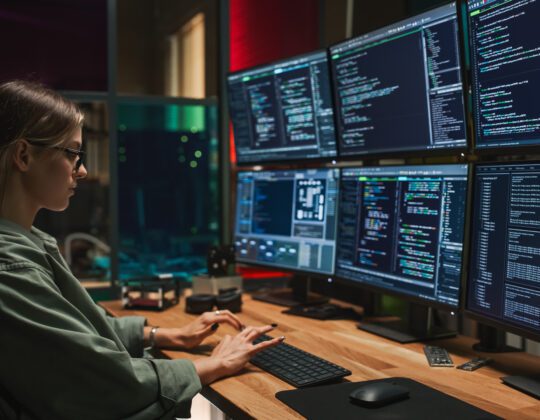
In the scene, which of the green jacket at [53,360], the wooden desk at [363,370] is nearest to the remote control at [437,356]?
the wooden desk at [363,370]

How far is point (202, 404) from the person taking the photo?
185 cm

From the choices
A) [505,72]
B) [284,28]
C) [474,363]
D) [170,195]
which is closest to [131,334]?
[474,363]

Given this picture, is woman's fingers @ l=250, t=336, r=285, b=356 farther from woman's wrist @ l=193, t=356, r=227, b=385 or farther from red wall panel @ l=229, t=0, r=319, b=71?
red wall panel @ l=229, t=0, r=319, b=71

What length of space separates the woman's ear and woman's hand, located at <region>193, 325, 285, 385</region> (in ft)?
1.82

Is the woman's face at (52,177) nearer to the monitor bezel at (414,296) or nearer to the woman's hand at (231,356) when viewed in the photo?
the woman's hand at (231,356)

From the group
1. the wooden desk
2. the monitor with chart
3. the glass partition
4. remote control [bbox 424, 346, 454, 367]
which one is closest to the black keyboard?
the wooden desk

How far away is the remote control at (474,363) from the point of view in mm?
1417

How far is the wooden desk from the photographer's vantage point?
3.93 ft

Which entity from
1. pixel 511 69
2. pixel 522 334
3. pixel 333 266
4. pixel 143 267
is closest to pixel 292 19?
pixel 143 267

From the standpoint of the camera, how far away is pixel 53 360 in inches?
42.4

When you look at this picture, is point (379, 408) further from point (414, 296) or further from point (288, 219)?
point (288, 219)

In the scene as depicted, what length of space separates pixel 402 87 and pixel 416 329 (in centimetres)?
69

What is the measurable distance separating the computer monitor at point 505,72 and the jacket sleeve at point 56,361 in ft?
3.14

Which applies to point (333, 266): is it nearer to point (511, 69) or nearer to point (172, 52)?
point (511, 69)
